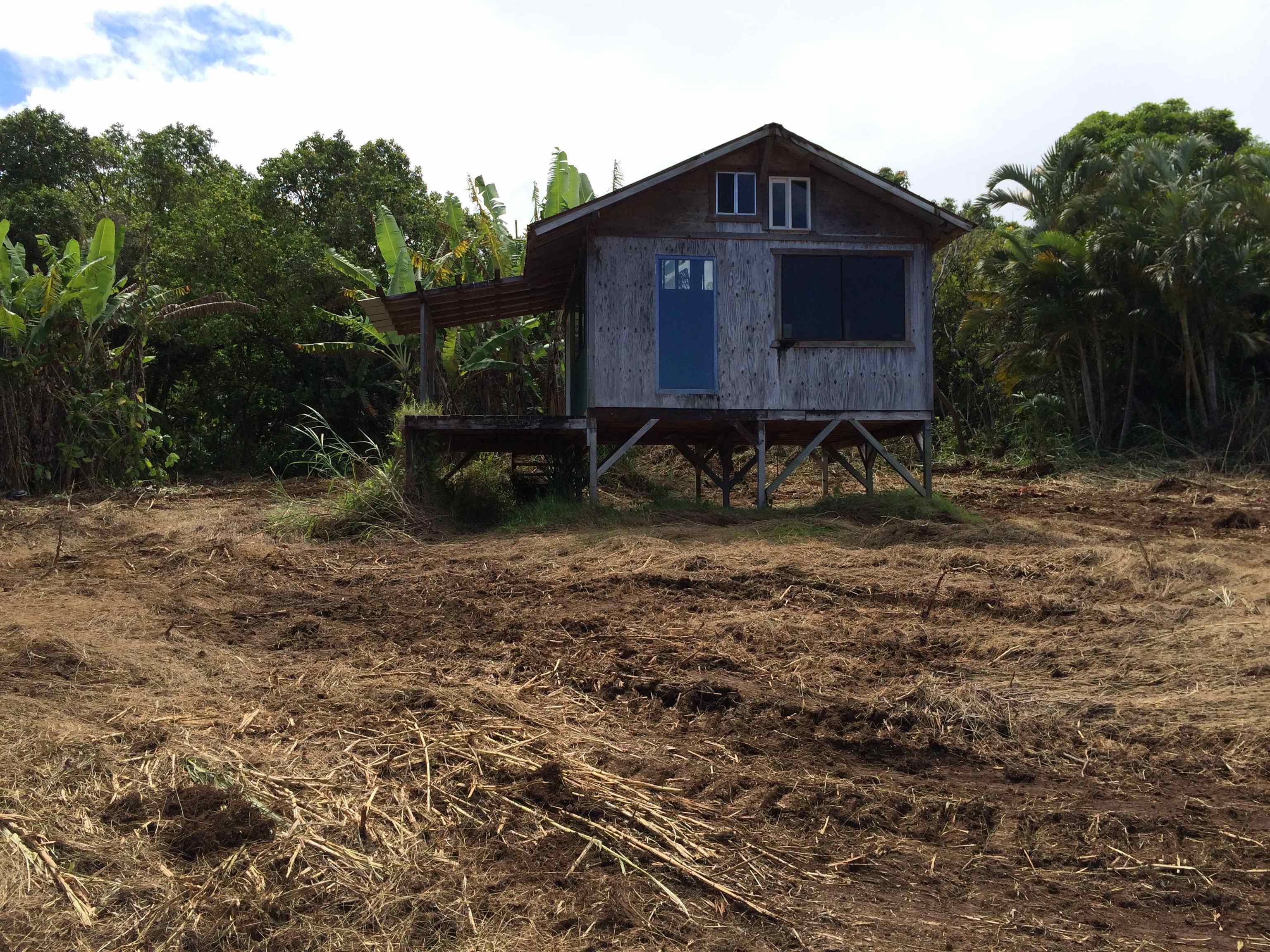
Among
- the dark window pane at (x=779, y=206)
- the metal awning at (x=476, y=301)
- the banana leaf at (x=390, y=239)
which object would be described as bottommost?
the metal awning at (x=476, y=301)

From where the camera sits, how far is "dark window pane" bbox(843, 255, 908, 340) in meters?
12.6

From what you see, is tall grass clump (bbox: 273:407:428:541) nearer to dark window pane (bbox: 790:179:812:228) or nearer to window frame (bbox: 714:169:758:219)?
window frame (bbox: 714:169:758:219)

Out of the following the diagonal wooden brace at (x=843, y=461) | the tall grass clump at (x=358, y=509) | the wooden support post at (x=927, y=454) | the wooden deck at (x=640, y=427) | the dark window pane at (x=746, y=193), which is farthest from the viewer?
the diagonal wooden brace at (x=843, y=461)

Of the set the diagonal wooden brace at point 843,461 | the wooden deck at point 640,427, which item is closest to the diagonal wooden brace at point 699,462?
the wooden deck at point 640,427

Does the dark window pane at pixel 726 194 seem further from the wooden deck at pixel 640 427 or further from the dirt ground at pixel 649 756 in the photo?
the dirt ground at pixel 649 756

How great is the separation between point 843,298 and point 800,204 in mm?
1223

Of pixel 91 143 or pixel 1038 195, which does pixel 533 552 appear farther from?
pixel 91 143

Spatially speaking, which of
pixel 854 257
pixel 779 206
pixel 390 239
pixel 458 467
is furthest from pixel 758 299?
pixel 390 239

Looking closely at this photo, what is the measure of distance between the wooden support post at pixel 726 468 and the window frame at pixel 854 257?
245 centimetres

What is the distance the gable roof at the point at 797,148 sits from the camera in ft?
39.2

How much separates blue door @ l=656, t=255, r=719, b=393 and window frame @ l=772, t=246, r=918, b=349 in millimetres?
740

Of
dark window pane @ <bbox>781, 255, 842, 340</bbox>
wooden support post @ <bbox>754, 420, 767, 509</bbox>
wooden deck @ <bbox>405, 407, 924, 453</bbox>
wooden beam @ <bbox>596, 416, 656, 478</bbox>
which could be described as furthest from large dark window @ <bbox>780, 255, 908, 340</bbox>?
wooden beam @ <bbox>596, 416, 656, 478</bbox>

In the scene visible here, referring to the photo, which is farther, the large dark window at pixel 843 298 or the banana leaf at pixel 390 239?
the banana leaf at pixel 390 239

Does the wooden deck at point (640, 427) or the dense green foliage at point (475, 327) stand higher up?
the dense green foliage at point (475, 327)
